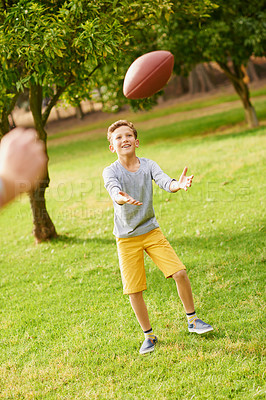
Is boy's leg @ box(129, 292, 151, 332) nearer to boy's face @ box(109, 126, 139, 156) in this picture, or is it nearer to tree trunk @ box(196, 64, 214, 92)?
boy's face @ box(109, 126, 139, 156)

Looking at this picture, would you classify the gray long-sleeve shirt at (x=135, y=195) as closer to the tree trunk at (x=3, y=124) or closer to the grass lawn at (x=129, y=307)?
the grass lawn at (x=129, y=307)

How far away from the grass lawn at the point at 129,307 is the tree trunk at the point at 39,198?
0.81 ft

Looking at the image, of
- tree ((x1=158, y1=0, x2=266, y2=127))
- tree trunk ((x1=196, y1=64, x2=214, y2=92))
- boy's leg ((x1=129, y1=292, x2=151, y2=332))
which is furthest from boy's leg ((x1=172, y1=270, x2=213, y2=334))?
tree trunk ((x1=196, y1=64, x2=214, y2=92))

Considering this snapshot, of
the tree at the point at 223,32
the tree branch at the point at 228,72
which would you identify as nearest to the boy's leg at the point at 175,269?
the tree at the point at 223,32

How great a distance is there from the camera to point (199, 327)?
409cm

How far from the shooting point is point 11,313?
17.7ft

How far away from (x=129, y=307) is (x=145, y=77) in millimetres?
2535

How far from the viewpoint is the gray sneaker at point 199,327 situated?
4059 millimetres

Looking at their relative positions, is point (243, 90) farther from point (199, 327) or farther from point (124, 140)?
point (199, 327)

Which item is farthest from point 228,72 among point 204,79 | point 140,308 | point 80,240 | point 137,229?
point 204,79

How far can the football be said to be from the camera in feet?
16.2

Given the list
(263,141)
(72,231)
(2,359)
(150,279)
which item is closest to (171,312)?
(150,279)

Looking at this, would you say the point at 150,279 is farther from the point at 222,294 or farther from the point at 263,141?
the point at 263,141

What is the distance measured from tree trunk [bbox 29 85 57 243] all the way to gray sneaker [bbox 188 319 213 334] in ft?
14.5
